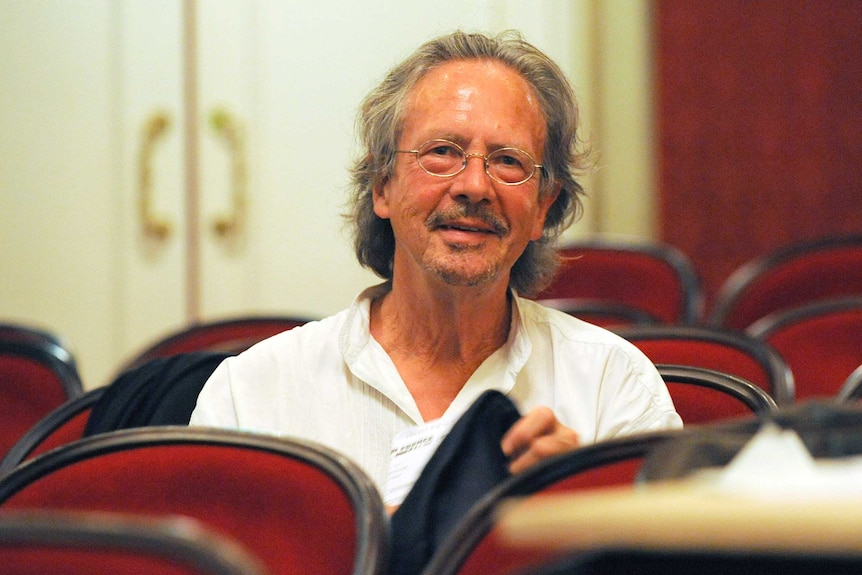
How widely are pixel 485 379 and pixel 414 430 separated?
273mm

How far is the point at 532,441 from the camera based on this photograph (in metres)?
1.45

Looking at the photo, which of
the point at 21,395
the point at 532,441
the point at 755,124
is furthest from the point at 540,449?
the point at 755,124

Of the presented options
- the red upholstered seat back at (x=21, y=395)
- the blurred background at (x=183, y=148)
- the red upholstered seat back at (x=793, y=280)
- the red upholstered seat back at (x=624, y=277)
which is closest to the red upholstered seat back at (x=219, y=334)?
the red upholstered seat back at (x=21, y=395)

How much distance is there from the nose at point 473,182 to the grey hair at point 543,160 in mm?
155

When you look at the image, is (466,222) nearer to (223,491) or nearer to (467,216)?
(467,216)

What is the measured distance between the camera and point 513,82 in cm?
199

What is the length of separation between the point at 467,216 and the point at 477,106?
0.63 ft

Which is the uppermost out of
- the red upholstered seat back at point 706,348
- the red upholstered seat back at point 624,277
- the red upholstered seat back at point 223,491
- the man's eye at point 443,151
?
the man's eye at point 443,151

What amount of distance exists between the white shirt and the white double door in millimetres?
2724

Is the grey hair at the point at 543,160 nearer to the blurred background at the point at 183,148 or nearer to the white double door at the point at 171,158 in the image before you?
the blurred background at the point at 183,148

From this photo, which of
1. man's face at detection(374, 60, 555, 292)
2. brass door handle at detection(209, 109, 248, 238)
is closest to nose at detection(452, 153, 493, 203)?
man's face at detection(374, 60, 555, 292)

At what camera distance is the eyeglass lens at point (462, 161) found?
192 cm

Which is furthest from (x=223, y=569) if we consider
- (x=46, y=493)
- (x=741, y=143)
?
(x=741, y=143)

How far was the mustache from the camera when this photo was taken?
190 cm
